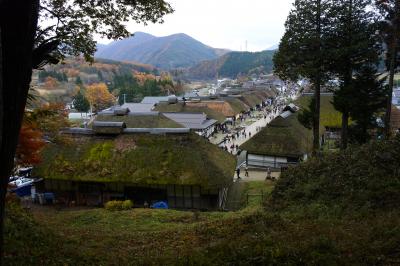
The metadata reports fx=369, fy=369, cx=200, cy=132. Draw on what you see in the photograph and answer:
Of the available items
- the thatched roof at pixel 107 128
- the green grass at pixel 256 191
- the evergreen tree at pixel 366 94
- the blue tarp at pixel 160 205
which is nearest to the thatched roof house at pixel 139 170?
the thatched roof at pixel 107 128

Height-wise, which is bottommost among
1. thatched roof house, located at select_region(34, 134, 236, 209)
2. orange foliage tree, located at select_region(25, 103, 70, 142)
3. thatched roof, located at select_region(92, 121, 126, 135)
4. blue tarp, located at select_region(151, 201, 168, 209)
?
blue tarp, located at select_region(151, 201, 168, 209)

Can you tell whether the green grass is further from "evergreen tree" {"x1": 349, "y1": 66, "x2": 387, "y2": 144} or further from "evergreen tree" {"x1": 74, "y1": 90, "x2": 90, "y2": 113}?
"evergreen tree" {"x1": 74, "y1": 90, "x2": 90, "y2": 113}

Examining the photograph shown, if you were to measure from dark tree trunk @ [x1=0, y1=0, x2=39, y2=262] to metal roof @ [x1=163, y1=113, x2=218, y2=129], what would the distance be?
39304mm

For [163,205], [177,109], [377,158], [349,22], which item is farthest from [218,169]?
[177,109]

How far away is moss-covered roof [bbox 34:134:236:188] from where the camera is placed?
20058 millimetres

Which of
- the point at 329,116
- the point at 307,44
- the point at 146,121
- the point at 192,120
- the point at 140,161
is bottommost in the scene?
the point at 140,161

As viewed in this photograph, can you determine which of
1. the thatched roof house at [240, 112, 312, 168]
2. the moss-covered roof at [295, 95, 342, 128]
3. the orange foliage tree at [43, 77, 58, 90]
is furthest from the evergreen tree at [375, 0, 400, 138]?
the orange foliage tree at [43, 77, 58, 90]

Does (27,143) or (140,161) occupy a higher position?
(27,143)

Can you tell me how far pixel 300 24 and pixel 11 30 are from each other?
61.0 feet

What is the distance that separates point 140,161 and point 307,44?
37.7ft

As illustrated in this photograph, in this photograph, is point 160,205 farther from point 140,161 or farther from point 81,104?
point 81,104

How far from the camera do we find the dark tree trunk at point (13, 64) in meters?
4.85

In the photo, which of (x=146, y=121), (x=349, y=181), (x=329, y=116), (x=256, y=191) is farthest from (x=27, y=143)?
(x=329, y=116)

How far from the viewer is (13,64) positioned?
16.3 feet
